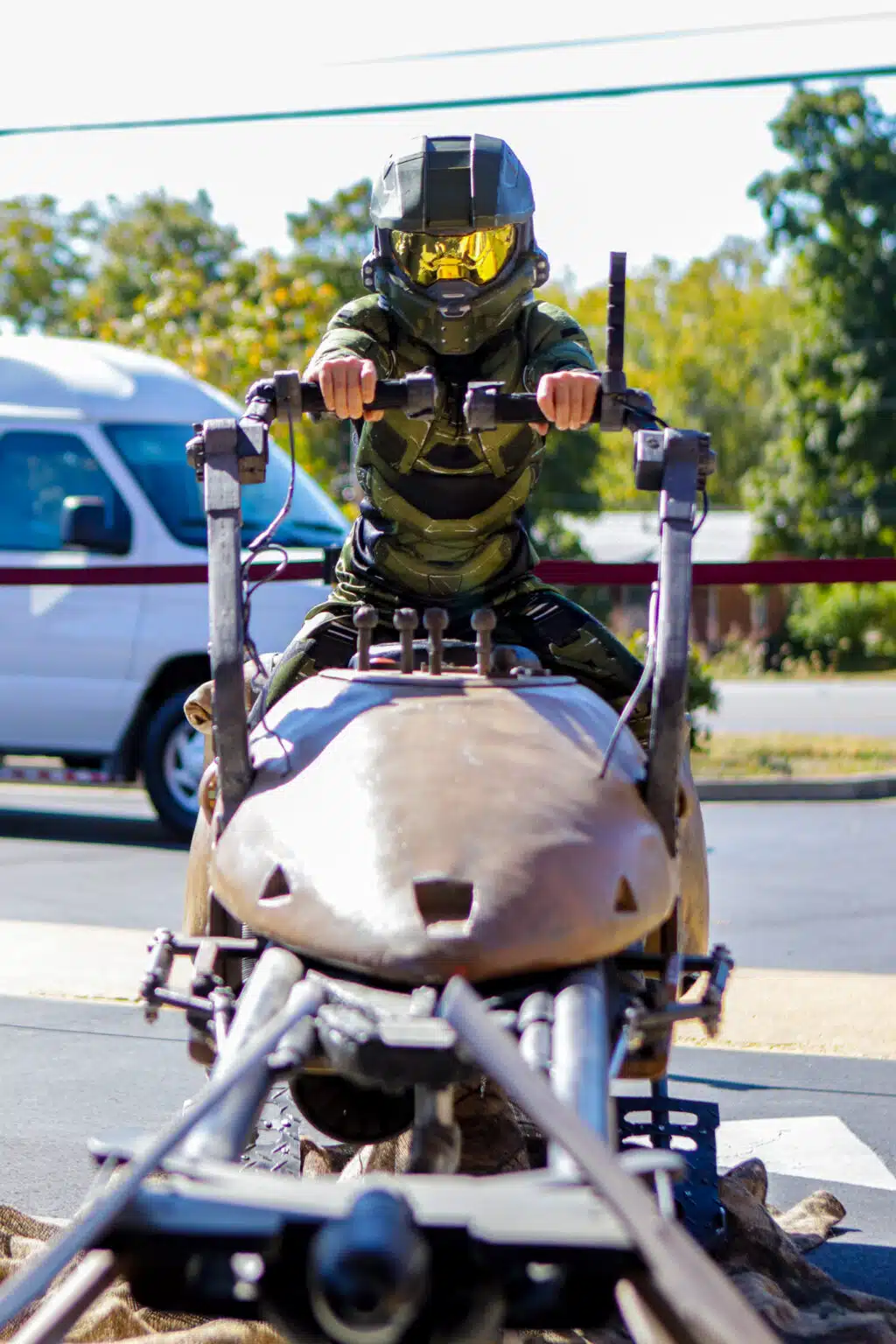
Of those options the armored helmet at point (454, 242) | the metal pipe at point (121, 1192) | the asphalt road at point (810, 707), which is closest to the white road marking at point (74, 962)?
the armored helmet at point (454, 242)

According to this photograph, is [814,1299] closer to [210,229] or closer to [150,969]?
[150,969]

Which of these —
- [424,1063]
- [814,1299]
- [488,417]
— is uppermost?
[488,417]

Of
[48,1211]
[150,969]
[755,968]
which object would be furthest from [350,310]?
[755,968]

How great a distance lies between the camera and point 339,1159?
13.3 feet

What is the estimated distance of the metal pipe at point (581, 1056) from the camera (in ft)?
7.34

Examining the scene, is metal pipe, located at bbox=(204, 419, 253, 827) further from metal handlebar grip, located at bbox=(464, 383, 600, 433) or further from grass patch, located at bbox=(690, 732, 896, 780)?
grass patch, located at bbox=(690, 732, 896, 780)

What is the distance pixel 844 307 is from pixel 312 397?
35.5 m

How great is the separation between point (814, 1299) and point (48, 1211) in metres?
1.79

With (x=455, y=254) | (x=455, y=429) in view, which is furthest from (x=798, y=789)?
(x=455, y=254)

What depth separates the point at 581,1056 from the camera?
7.72ft

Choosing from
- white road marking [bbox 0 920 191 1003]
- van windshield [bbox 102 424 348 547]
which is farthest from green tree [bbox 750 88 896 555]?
white road marking [bbox 0 920 191 1003]

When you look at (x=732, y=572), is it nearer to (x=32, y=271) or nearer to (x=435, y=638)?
(x=435, y=638)

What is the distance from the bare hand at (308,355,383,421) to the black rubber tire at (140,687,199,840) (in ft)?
22.1

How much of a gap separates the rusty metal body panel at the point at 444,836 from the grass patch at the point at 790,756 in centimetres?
999
